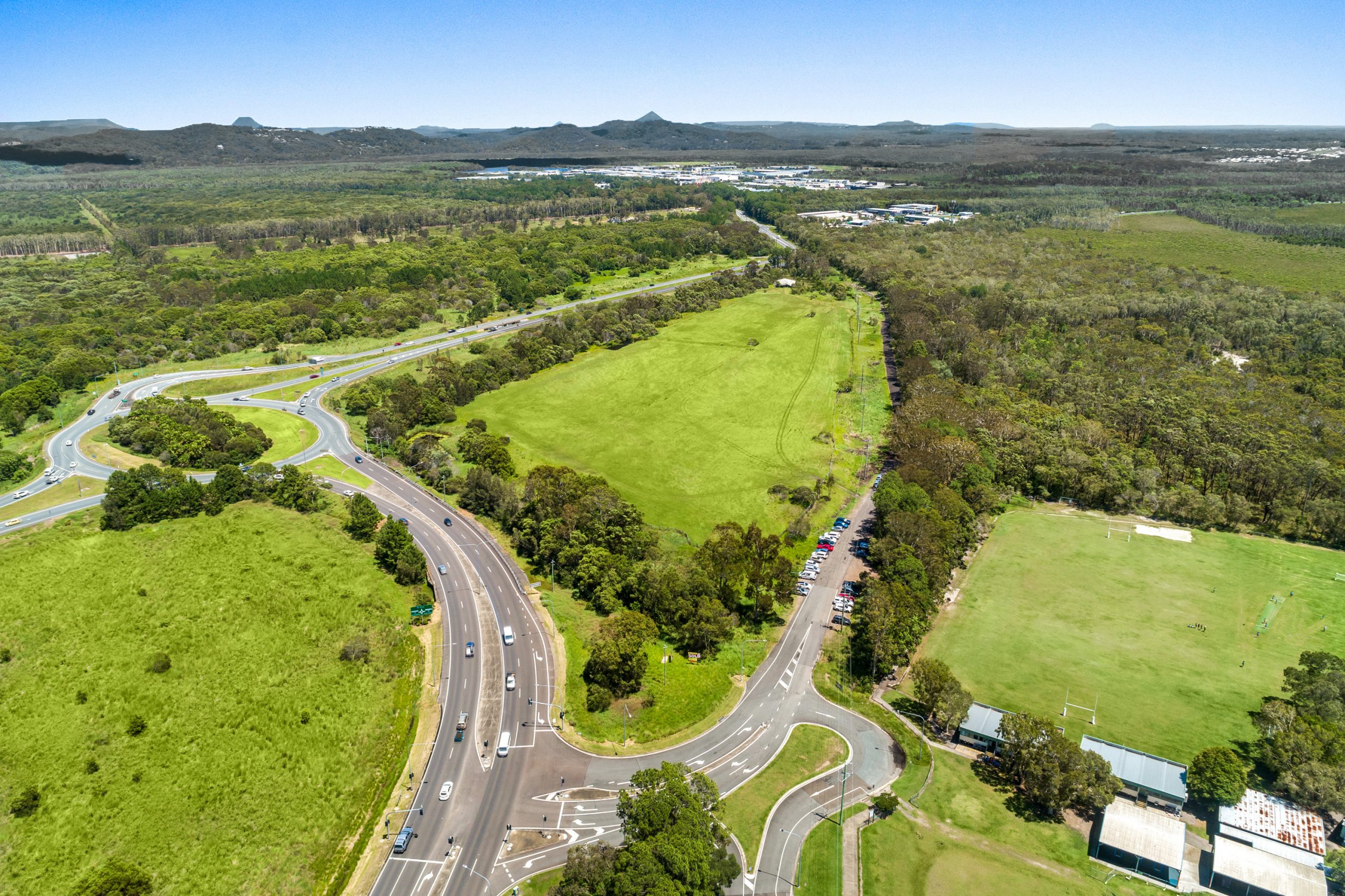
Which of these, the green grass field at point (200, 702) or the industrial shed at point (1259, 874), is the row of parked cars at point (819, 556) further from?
the green grass field at point (200, 702)

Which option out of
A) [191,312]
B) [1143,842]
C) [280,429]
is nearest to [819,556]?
[1143,842]

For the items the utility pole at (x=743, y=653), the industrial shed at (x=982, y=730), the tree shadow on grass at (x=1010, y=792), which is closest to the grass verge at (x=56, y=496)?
the utility pole at (x=743, y=653)

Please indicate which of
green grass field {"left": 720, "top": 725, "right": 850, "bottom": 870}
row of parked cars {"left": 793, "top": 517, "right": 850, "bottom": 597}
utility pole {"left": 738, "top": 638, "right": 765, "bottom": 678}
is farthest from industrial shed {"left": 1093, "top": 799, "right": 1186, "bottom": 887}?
row of parked cars {"left": 793, "top": 517, "right": 850, "bottom": 597}

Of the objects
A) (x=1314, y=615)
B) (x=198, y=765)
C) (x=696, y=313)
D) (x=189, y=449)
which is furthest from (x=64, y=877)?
(x=696, y=313)

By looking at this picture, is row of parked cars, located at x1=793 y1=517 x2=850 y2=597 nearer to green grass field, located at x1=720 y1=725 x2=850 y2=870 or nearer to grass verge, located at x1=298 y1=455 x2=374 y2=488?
green grass field, located at x1=720 y1=725 x2=850 y2=870

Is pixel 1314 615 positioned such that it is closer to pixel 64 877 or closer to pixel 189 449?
pixel 64 877
